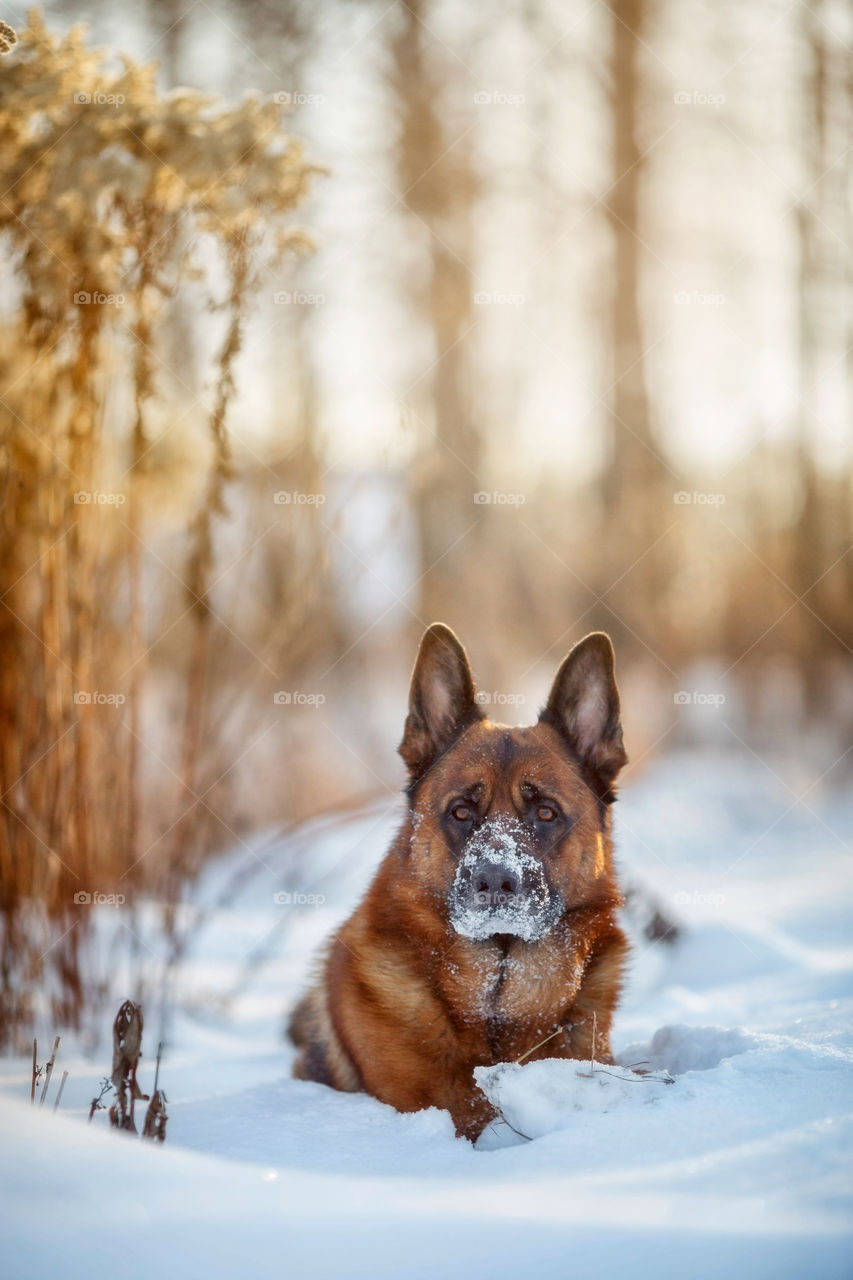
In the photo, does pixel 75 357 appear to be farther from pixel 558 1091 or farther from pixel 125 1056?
pixel 558 1091

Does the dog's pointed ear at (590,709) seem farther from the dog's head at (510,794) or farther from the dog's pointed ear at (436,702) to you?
the dog's pointed ear at (436,702)

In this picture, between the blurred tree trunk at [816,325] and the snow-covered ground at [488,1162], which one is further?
the blurred tree trunk at [816,325]

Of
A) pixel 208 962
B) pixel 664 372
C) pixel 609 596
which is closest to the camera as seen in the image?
pixel 208 962

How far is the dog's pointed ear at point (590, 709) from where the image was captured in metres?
3.56

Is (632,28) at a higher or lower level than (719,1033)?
higher

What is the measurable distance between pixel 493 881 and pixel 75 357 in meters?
2.88

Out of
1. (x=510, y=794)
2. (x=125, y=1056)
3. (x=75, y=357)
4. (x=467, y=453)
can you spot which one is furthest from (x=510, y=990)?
(x=467, y=453)

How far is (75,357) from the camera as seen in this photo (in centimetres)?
392

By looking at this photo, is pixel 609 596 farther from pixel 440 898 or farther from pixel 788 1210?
pixel 788 1210

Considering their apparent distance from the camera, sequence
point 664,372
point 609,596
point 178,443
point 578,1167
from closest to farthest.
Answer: point 578,1167, point 178,443, point 609,596, point 664,372

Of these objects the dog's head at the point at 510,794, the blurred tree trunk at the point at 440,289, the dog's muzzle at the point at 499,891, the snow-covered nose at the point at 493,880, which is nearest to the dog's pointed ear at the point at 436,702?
the dog's head at the point at 510,794

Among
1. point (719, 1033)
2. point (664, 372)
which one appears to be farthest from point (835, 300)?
point (719, 1033)

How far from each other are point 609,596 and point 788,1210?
900 cm

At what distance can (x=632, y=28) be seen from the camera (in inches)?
439
